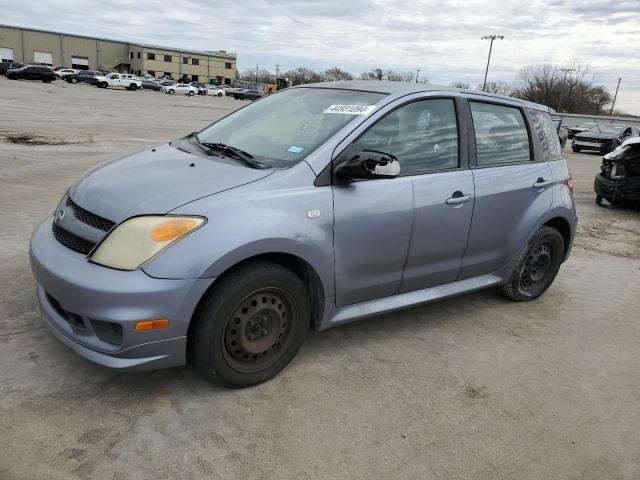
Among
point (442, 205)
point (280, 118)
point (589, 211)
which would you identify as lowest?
point (589, 211)

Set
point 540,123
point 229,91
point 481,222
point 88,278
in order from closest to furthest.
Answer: point 88,278 < point 481,222 < point 540,123 < point 229,91

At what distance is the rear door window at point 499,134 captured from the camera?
163 inches

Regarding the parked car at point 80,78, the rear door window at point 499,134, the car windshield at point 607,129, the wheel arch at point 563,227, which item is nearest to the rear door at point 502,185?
the rear door window at point 499,134

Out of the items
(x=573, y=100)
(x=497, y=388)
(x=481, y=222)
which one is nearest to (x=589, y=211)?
(x=481, y=222)

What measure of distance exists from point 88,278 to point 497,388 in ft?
8.23

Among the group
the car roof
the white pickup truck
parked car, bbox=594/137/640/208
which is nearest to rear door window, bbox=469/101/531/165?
the car roof

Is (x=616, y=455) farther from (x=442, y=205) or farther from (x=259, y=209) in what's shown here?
(x=259, y=209)

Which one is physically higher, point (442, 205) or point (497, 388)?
point (442, 205)

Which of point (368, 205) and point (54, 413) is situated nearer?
point (54, 413)

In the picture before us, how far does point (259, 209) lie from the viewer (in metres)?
2.90

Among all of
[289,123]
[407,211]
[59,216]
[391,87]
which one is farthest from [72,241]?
[391,87]

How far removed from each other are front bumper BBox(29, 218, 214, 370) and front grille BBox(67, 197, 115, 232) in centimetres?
18

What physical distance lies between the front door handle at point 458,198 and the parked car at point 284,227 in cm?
2

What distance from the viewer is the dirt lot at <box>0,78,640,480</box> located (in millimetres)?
2543
